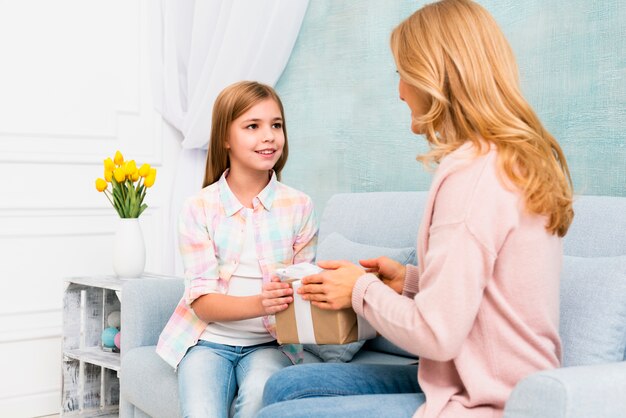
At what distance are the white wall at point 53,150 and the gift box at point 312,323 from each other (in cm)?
179

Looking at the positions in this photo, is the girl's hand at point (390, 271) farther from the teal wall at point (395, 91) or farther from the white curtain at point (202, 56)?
the white curtain at point (202, 56)

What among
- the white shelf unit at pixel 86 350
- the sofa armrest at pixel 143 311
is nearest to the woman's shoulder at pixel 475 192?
the sofa armrest at pixel 143 311

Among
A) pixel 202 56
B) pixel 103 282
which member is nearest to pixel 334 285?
pixel 103 282

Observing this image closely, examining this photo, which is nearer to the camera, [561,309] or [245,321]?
[561,309]

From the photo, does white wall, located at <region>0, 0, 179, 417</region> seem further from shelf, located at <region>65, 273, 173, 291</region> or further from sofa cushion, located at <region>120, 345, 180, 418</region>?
sofa cushion, located at <region>120, 345, 180, 418</region>

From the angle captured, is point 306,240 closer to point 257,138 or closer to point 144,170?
point 257,138

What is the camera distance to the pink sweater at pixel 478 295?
3.59ft

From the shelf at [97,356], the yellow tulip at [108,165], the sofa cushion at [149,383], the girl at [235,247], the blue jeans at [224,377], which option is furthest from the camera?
the yellow tulip at [108,165]

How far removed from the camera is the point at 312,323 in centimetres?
145

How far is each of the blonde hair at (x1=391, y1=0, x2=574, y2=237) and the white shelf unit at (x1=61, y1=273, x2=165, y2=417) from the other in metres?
1.77

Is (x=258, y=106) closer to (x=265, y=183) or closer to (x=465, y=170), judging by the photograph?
(x=265, y=183)

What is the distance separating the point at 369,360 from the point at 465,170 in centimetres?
93

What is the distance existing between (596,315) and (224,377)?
843mm

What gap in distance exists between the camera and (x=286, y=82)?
9.82ft
